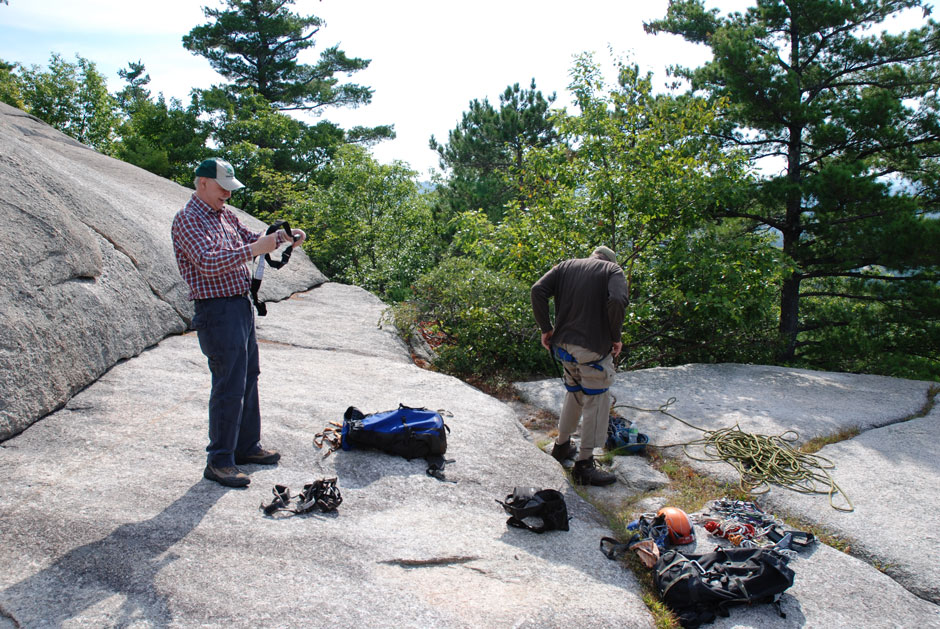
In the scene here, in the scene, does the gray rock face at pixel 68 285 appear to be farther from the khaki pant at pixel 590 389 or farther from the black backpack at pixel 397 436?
the khaki pant at pixel 590 389

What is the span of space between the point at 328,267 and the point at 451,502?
9.87 meters

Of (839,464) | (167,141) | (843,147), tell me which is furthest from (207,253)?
(167,141)

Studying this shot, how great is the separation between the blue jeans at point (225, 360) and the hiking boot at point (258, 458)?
0.32 m

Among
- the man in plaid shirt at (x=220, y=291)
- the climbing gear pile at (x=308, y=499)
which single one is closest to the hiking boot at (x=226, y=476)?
the man in plaid shirt at (x=220, y=291)

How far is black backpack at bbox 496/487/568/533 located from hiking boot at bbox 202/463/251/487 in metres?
1.73

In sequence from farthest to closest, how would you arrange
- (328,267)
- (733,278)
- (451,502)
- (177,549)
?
(328,267), (733,278), (451,502), (177,549)

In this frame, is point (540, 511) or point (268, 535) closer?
point (268, 535)

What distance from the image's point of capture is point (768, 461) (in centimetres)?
516

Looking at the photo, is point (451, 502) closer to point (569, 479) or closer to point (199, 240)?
point (569, 479)

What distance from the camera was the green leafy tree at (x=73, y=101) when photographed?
30469 millimetres

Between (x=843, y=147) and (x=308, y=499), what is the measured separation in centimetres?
1255

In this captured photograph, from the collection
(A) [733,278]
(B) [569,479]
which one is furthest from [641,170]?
(B) [569,479]

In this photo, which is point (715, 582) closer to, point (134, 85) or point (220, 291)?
point (220, 291)

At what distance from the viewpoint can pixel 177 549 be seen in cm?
319
